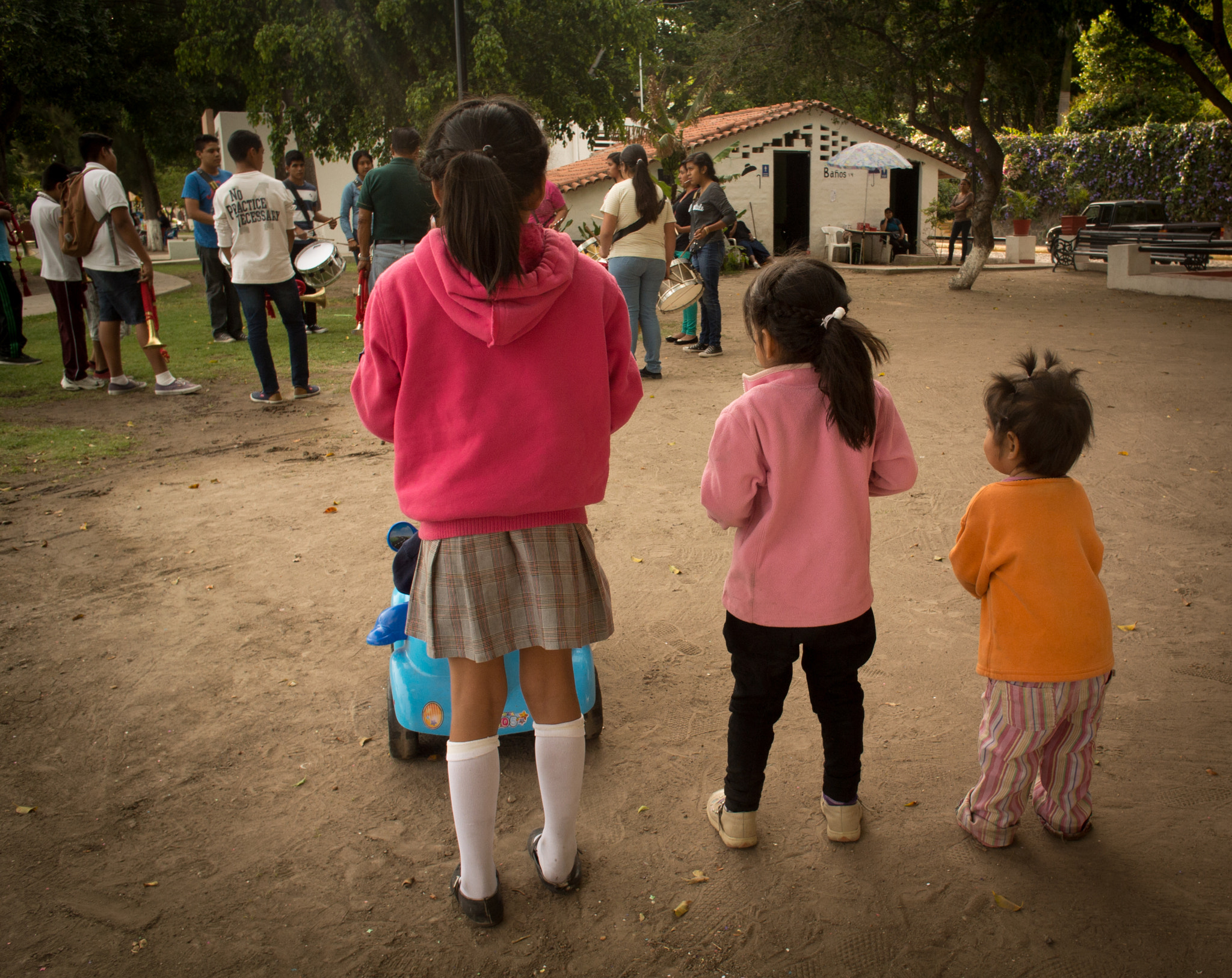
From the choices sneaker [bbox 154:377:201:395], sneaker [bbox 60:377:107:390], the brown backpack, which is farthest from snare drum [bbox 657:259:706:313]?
sneaker [bbox 60:377:107:390]

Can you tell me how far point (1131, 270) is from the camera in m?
14.7

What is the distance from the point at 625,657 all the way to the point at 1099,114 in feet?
113

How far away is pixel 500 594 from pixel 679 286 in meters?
6.08

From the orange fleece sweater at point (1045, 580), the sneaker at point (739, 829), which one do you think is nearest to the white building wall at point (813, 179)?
the orange fleece sweater at point (1045, 580)

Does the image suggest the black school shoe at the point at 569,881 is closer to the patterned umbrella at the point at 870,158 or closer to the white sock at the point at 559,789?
the white sock at the point at 559,789

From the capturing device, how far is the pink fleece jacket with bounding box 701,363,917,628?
1.99 m

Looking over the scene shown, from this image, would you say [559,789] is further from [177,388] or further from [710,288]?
[710,288]

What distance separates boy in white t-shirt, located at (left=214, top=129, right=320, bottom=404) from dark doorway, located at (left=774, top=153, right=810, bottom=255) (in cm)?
1696

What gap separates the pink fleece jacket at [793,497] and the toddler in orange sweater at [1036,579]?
0.25 metres

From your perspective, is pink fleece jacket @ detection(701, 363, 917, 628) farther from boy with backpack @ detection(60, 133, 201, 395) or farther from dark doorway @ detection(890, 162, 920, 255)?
dark doorway @ detection(890, 162, 920, 255)

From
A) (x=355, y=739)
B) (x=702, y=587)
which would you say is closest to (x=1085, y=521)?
(x=702, y=587)

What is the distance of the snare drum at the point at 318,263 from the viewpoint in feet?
29.3

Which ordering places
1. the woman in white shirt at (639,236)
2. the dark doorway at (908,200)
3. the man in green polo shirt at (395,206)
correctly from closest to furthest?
1. the man in green polo shirt at (395,206)
2. the woman in white shirt at (639,236)
3. the dark doorway at (908,200)

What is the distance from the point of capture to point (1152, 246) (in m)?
16.0
